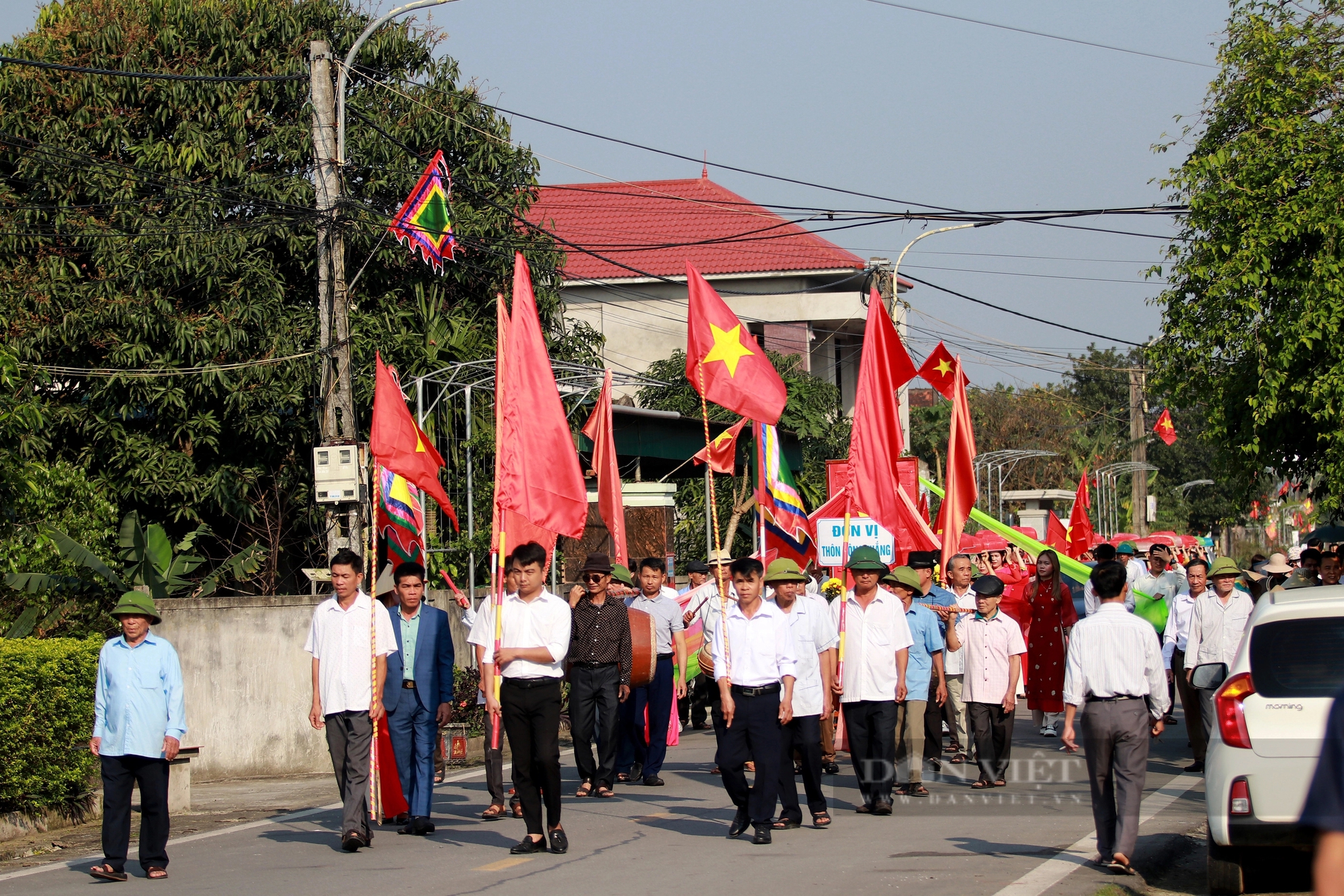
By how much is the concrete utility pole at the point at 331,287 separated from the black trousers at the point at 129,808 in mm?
Result: 6396

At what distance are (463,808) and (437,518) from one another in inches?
430

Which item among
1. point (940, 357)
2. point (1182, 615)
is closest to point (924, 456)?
point (940, 357)

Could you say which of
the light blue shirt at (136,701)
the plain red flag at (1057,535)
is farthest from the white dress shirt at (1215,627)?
the plain red flag at (1057,535)

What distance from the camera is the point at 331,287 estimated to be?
15.1 meters

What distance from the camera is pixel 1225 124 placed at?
1501 cm

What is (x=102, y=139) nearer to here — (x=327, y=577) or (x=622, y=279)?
(x=327, y=577)

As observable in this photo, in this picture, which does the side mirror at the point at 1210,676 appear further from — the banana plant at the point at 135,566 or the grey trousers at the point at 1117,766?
the banana plant at the point at 135,566

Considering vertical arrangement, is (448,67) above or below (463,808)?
above

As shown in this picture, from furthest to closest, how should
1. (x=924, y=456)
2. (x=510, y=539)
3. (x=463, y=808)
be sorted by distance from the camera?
1. (x=924, y=456)
2. (x=463, y=808)
3. (x=510, y=539)

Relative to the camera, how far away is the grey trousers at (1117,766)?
25.6 feet

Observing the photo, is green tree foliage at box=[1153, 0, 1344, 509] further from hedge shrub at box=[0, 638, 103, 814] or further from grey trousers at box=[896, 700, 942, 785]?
hedge shrub at box=[0, 638, 103, 814]

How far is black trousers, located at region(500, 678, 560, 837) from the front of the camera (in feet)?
28.1

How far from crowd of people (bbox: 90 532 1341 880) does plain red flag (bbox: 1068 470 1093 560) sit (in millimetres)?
13905

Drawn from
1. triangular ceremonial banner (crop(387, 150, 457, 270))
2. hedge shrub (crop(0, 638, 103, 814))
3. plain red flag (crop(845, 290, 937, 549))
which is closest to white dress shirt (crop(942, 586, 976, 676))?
plain red flag (crop(845, 290, 937, 549))
